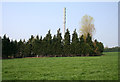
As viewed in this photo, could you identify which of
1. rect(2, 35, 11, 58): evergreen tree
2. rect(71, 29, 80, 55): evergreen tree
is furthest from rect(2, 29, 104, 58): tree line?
rect(2, 35, 11, 58): evergreen tree

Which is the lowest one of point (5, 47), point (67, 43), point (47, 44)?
point (5, 47)

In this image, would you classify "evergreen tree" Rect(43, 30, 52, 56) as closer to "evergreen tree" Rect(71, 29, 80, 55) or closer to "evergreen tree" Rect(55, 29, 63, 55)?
"evergreen tree" Rect(55, 29, 63, 55)

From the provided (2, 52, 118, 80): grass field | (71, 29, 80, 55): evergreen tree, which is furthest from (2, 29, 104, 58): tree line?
(2, 52, 118, 80): grass field

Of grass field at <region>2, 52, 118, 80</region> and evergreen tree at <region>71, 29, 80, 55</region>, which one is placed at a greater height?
evergreen tree at <region>71, 29, 80, 55</region>

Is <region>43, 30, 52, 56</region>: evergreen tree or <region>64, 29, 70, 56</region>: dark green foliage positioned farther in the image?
<region>64, 29, 70, 56</region>: dark green foliage

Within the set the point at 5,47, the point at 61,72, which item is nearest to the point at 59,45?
the point at 5,47

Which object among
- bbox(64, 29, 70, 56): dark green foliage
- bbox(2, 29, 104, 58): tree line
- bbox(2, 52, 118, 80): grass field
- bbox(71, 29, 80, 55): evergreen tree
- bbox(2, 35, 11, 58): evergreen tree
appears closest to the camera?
bbox(2, 52, 118, 80): grass field

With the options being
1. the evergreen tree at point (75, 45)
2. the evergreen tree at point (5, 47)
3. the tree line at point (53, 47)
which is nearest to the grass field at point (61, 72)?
the evergreen tree at point (5, 47)

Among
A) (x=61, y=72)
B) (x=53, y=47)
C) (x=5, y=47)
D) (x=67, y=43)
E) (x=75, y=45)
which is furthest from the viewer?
(x=67, y=43)

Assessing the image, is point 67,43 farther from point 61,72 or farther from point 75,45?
point 61,72

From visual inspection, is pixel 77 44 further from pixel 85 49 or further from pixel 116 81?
pixel 116 81

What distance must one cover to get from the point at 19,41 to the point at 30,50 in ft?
10.9

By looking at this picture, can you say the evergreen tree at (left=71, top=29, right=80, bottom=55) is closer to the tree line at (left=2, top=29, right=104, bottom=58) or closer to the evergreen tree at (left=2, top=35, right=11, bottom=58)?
the tree line at (left=2, top=29, right=104, bottom=58)

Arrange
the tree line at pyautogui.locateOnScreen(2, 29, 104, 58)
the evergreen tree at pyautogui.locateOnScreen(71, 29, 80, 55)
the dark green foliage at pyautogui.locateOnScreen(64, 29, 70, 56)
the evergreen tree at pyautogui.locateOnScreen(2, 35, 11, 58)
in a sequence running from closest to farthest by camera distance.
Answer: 1. the evergreen tree at pyautogui.locateOnScreen(2, 35, 11, 58)
2. the tree line at pyautogui.locateOnScreen(2, 29, 104, 58)
3. the dark green foliage at pyautogui.locateOnScreen(64, 29, 70, 56)
4. the evergreen tree at pyautogui.locateOnScreen(71, 29, 80, 55)
